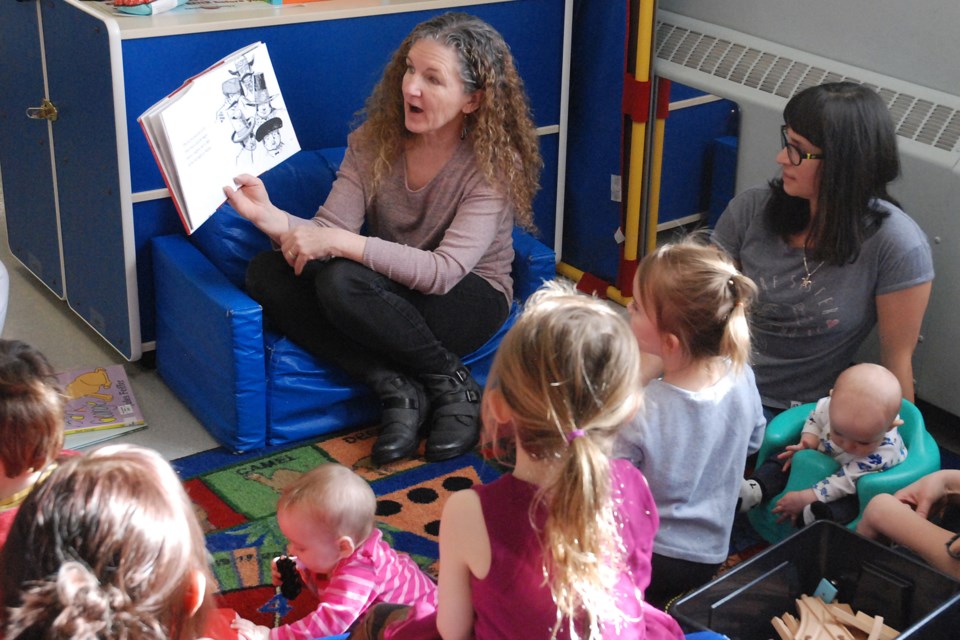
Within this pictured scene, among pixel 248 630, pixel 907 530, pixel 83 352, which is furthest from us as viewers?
pixel 83 352

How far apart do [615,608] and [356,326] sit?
1.32 m

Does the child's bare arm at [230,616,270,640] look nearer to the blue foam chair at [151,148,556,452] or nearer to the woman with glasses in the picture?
the blue foam chair at [151,148,556,452]

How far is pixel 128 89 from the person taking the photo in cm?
270

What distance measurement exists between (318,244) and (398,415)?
426 millimetres

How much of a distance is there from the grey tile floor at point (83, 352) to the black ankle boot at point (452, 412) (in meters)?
0.51

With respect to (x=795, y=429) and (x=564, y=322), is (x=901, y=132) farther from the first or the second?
(x=564, y=322)

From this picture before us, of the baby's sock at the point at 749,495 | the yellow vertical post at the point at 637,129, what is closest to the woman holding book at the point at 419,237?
the yellow vertical post at the point at 637,129

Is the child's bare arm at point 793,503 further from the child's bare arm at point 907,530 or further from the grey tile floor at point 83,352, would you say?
the grey tile floor at point 83,352

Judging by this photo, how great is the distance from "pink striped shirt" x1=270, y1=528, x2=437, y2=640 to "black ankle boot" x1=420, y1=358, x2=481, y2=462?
649 millimetres

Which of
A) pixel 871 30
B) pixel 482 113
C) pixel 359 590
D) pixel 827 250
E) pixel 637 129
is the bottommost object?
pixel 359 590

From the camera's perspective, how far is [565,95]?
3.42m

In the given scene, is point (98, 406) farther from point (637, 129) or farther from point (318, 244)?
point (637, 129)

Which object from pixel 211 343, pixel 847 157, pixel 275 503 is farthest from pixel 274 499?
pixel 847 157

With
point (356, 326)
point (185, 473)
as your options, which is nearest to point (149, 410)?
point (185, 473)
